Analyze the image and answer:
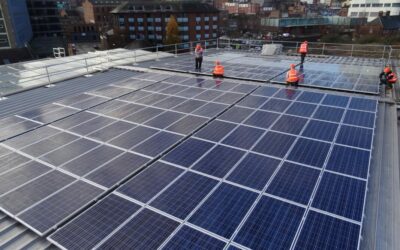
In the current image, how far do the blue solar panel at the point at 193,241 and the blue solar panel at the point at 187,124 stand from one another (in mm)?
5123

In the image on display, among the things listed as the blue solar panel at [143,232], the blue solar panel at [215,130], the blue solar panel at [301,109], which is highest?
the blue solar panel at [301,109]

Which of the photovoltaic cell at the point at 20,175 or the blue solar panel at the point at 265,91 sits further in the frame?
the blue solar panel at the point at 265,91

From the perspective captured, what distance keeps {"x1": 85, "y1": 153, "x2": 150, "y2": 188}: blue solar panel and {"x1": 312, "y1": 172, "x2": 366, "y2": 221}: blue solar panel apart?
5333 mm

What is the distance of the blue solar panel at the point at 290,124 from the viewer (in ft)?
34.8

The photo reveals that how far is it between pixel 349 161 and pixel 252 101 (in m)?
6.22

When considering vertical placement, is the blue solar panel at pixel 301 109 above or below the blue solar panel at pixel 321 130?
above

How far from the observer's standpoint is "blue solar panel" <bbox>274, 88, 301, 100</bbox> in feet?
47.0

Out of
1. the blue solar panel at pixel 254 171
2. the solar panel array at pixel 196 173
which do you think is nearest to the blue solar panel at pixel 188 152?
the solar panel array at pixel 196 173

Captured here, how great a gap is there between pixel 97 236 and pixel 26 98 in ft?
45.6

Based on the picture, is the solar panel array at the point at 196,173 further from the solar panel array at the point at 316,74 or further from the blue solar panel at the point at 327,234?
the solar panel array at the point at 316,74

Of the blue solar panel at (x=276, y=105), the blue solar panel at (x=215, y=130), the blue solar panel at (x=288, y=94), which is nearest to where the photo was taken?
the blue solar panel at (x=215, y=130)

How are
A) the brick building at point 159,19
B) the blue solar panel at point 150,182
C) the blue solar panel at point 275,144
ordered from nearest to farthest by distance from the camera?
1. the blue solar panel at point 150,182
2. the blue solar panel at point 275,144
3. the brick building at point 159,19

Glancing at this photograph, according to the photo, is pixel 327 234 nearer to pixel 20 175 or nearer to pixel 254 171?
pixel 254 171

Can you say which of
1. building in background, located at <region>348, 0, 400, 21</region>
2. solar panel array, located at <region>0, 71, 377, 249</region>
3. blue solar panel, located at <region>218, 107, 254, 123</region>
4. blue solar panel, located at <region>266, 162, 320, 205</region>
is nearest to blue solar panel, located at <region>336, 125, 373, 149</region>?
solar panel array, located at <region>0, 71, 377, 249</region>
